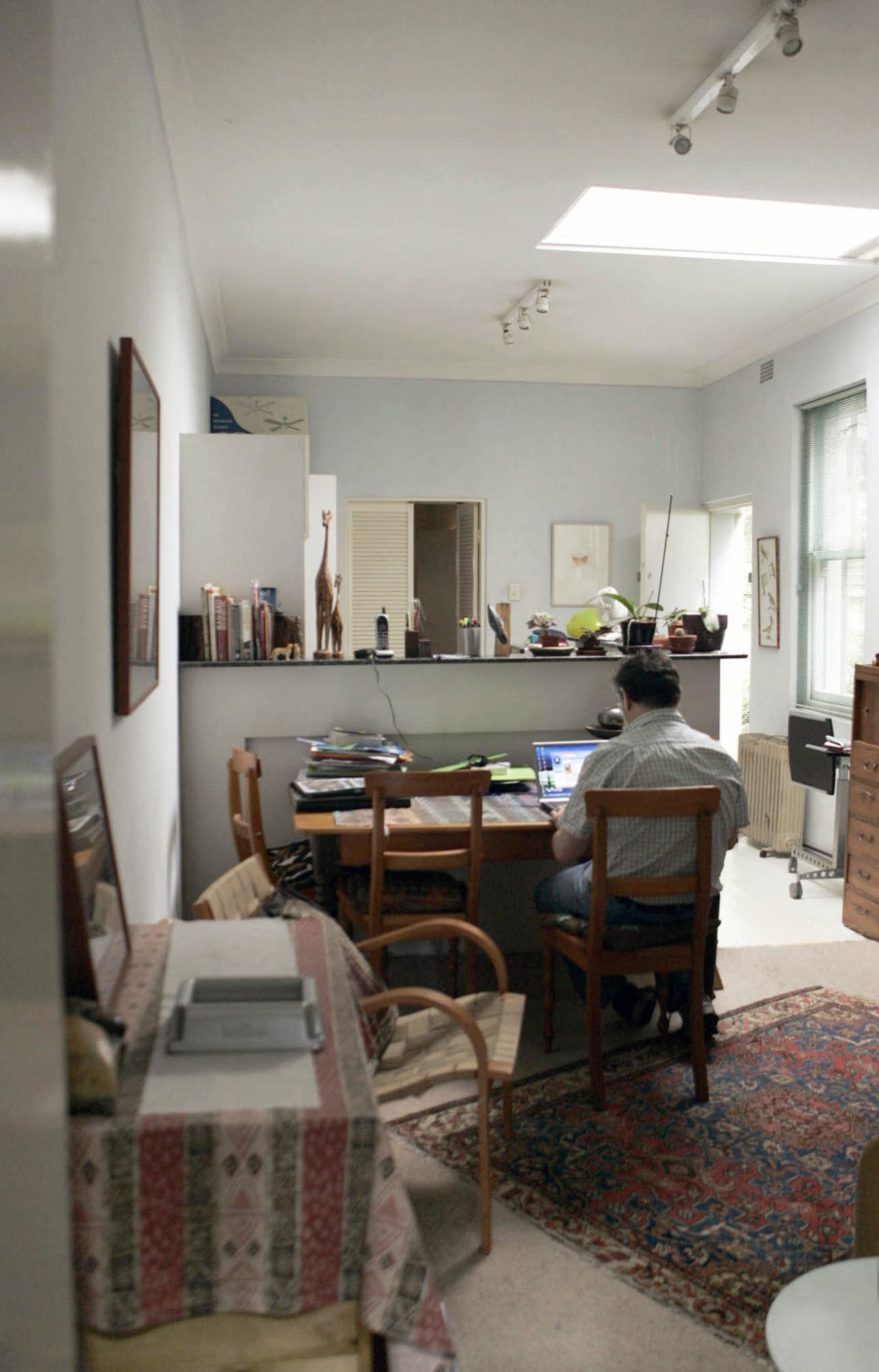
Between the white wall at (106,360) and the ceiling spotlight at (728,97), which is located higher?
the ceiling spotlight at (728,97)

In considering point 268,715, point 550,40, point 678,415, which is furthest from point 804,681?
point 550,40

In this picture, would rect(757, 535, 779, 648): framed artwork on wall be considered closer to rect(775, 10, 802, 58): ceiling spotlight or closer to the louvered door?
the louvered door

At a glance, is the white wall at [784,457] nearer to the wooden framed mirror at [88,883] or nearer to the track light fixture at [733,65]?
the track light fixture at [733,65]

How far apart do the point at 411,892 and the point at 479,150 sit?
266 cm

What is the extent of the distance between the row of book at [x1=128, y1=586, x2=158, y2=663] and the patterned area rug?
1.45m

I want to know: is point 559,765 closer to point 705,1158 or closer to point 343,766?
point 343,766

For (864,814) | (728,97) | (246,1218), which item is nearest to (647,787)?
(246,1218)

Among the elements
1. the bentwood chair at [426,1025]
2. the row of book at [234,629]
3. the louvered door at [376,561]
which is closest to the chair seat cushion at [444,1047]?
the bentwood chair at [426,1025]

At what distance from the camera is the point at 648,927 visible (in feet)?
10.3

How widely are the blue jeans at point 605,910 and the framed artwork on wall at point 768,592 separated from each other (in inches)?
148

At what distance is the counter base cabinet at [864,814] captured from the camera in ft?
16.0

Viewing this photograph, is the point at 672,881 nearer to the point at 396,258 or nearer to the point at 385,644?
the point at 385,644

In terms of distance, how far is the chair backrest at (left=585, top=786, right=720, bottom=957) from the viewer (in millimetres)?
2922

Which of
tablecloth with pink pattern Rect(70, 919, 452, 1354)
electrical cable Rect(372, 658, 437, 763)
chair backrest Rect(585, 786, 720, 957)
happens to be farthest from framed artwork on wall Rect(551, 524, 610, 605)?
tablecloth with pink pattern Rect(70, 919, 452, 1354)
